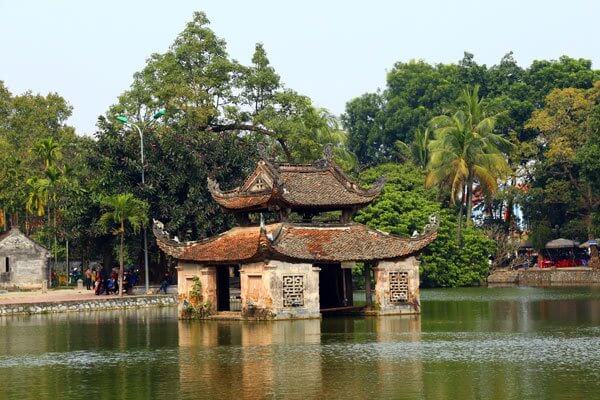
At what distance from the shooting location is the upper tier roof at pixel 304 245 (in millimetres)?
54438

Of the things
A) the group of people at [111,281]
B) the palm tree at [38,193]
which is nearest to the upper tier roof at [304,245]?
the group of people at [111,281]

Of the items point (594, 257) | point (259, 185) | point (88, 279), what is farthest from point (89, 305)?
point (594, 257)

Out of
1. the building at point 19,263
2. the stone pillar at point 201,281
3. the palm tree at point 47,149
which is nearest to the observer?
the stone pillar at point 201,281

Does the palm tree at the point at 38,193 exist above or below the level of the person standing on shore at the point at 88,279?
above

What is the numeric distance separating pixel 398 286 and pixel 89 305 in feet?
65.9

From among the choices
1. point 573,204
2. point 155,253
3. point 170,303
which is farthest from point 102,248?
point 573,204

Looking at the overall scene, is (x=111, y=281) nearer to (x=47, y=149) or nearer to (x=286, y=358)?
(x=47, y=149)

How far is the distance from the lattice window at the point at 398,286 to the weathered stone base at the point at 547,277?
39079 millimetres

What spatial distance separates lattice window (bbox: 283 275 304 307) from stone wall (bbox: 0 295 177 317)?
706 inches

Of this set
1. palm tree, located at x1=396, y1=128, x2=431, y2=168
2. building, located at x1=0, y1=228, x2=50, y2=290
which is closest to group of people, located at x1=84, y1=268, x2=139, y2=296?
building, located at x1=0, y1=228, x2=50, y2=290

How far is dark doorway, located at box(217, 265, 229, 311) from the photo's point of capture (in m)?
60.2

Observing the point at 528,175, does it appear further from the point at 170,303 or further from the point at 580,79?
the point at 170,303

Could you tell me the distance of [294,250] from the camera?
179 feet

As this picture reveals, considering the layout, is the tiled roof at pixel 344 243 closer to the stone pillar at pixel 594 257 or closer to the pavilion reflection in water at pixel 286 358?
the pavilion reflection in water at pixel 286 358
